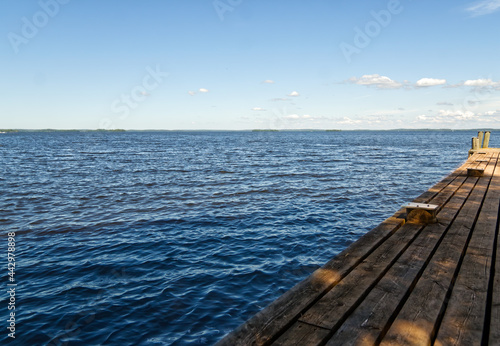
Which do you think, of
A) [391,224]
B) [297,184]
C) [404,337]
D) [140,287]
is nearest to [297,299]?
[404,337]

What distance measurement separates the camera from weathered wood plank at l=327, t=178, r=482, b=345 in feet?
10.6

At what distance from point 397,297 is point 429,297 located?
15.6 inches

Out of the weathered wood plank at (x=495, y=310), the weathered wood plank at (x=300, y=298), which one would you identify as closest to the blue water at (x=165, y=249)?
the weathered wood plank at (x=300, y=298)

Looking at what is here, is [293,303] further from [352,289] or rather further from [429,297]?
[429,297]

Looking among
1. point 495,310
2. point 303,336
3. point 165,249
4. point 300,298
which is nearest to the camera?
point 303,336

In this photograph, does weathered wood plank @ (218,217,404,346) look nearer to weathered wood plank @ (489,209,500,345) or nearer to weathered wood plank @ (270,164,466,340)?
weathered wood plank @ (270,164,466,340)

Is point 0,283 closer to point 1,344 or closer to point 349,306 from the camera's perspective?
point 1,344

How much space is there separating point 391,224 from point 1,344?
7.70 meters

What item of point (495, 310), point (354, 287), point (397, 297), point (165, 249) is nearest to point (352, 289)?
point (354, 287)

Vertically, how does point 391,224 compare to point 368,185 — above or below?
above

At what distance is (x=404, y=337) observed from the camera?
10.4 feet

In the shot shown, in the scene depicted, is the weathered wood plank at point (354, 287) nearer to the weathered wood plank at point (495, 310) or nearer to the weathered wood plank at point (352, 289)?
the weathered wood plank at point (352, 289)

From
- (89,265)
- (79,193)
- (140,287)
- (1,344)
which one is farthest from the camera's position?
(79,193)

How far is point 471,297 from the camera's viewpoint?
3920 millimetres
